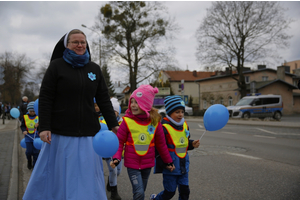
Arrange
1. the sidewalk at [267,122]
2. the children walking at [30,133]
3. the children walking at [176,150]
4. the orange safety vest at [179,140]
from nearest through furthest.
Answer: the children walking at [176,150] → the orange safety vest at [179,140] → the children walking at [30,133] → the sidewalk at [267,122]

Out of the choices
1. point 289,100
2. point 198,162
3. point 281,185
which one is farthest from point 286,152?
point 289,100

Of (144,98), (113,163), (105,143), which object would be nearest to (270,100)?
(144,98)

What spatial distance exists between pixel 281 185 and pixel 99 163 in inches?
136

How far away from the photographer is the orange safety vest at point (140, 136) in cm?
313

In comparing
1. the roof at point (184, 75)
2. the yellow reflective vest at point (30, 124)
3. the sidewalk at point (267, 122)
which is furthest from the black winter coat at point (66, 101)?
the roof at point (184, 75)

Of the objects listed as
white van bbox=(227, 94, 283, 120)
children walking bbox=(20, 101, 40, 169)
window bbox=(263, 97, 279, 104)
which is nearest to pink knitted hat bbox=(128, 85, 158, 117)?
children walking bbox=(20, 101, 40, 169)

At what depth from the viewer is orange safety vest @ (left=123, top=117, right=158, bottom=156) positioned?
123 inches

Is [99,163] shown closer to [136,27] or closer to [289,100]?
[136,27]

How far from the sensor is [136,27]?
33.7 meters

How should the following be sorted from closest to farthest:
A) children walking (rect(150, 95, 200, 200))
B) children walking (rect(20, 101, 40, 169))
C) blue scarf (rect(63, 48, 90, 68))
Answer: blue scarf (rect(63, 48, 90, 68)), children walking (rect(150, 95, 200, 200)), children walking (rect(20, 101, 40, 169))

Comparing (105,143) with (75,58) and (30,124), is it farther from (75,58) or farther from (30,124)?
(30,124)

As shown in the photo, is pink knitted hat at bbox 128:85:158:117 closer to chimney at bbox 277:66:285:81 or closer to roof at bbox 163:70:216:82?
chimney at bbox 277:66:285:81

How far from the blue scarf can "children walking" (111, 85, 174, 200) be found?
2.91 ft

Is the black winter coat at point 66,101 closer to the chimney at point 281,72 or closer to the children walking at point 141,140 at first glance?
the children walking at point 141,140
